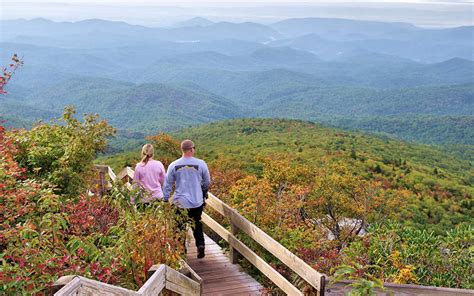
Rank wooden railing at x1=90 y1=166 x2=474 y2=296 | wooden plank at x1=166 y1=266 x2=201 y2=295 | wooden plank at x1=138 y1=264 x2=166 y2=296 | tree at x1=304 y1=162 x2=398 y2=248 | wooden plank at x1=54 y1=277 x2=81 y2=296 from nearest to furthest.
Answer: wooden plank at x1=54 y1=277 x2=81 y2=296, wooden plank at x1=138 y1=264 x2=166 y2=296, wooden railing at x1=90 y1=166 x2=474 y2=296, wooden plank at x1=166 y1=266 x2=201 y2=295, tree at x1=304 y1=162 x2=398 y2=248

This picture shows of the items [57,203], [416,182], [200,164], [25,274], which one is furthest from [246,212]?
[416,182]

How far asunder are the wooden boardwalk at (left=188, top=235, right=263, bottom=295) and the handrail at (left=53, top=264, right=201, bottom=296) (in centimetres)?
170

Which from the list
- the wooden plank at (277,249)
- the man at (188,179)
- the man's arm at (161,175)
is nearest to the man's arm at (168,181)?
the man at (188,179)

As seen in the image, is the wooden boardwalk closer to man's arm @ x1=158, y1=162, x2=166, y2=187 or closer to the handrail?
man's arm @ x1=158, y1=162, x2=166, y2=187

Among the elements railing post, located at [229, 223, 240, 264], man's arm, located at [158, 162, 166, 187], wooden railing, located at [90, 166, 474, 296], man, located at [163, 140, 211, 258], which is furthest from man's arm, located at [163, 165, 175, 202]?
railing post, located at [229, 223, 240, 264]

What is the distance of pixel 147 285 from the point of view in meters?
3.50

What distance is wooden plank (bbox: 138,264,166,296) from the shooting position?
136 inches

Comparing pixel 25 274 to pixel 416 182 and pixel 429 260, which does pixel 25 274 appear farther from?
pixel 416 182

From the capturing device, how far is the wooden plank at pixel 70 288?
259 centimetres

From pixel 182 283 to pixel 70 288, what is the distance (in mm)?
1719

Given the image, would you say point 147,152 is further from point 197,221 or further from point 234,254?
point 234,254

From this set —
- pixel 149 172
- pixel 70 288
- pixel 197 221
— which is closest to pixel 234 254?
pixel 197 221

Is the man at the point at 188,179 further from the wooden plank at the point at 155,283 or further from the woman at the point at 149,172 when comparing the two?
the wooden plank at the point at 155,283

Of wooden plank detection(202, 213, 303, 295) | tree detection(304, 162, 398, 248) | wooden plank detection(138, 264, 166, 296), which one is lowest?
tree detection(304, 162, 398, 248)
